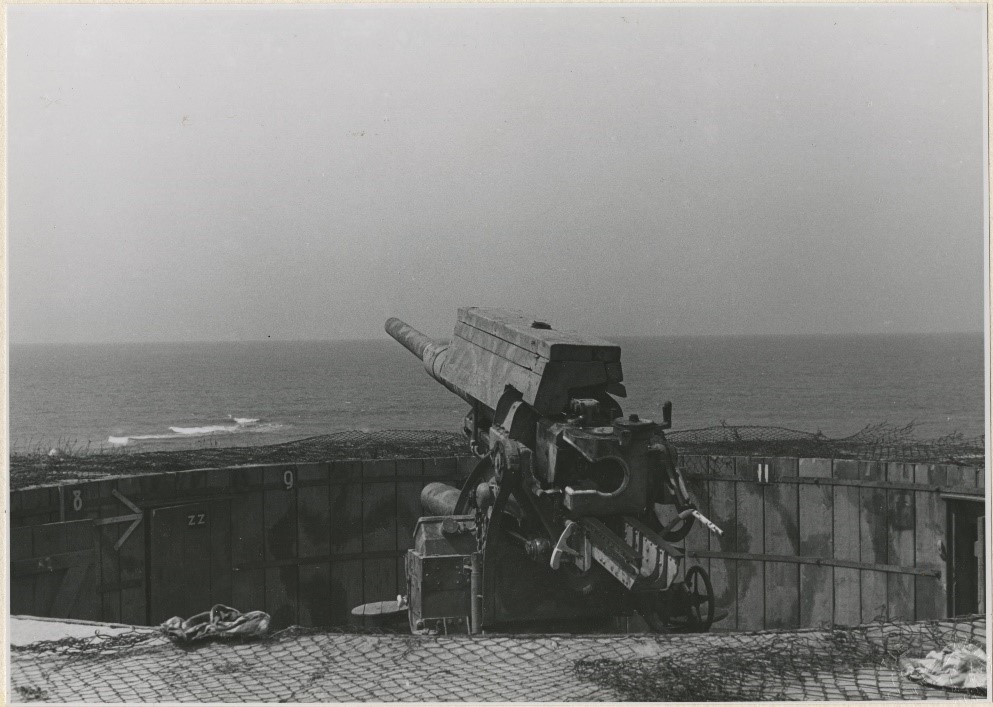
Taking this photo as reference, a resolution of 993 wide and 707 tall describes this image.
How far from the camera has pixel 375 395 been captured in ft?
192

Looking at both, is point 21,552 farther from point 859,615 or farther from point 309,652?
point 859,615

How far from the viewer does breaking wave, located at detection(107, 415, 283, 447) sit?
45.0m

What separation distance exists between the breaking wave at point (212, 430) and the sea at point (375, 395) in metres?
0.13

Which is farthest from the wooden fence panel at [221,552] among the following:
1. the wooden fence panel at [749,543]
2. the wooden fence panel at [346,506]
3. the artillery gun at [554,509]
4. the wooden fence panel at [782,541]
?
the wooden fence panel at [782,541]

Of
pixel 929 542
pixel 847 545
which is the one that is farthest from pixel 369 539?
pixel 929 542

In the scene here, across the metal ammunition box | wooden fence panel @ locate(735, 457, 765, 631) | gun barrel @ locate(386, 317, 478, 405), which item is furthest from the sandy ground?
wooden fence panel @ locate(735, 457, 765, 631)

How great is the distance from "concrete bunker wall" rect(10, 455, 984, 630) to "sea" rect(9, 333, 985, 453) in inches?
857

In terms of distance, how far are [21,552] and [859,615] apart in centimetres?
987

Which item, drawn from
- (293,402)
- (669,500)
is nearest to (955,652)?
(669,500)

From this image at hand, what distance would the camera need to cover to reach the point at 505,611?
9742 millimetres

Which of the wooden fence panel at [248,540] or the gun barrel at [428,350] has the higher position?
the gun barrel at [428,350]

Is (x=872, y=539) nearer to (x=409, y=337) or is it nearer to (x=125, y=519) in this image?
(x=409, y=337)

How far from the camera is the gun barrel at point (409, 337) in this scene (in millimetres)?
12118

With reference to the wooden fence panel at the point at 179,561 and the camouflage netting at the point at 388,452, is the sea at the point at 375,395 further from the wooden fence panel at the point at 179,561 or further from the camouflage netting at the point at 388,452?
the wooden fence panel at the point at 179,561
